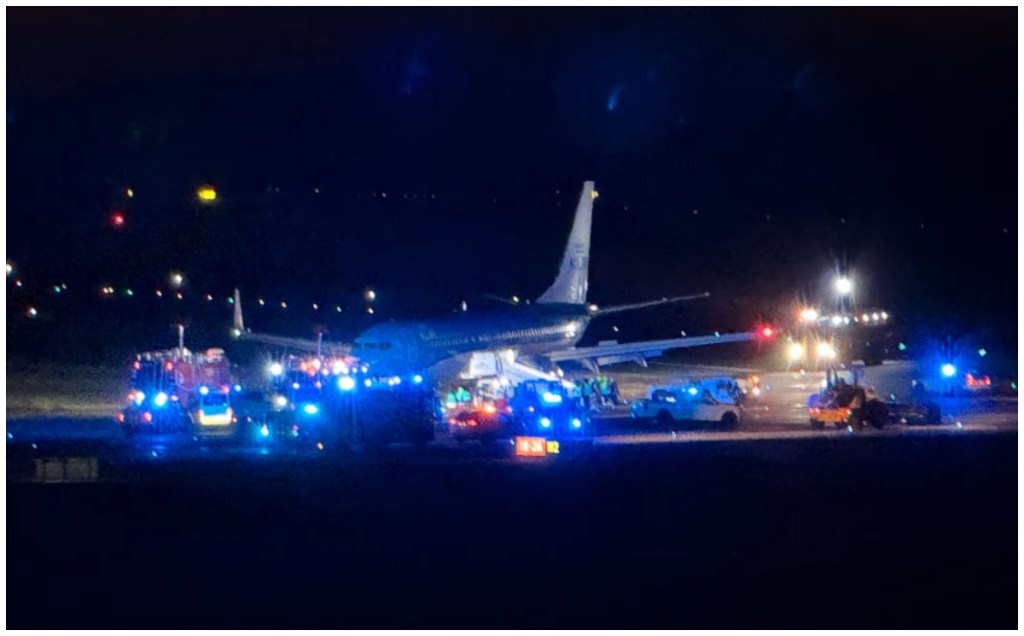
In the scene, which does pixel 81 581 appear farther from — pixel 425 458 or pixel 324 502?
pixel 425 458

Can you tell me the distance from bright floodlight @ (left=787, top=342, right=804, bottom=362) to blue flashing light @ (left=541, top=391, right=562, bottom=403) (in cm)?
3309

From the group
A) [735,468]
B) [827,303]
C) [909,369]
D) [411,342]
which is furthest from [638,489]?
[827,303]

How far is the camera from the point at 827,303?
76562mm

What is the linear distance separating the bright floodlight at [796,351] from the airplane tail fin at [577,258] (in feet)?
37.9

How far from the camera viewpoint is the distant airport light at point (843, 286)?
2735 inches

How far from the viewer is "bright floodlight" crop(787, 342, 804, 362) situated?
71812 millimetres

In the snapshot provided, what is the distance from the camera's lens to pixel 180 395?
4372cm

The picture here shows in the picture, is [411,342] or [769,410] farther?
[411,342]

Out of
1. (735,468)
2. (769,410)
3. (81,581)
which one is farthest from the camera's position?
(769,410)

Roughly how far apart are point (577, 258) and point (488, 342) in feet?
52.2

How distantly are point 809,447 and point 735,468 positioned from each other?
5.31 m

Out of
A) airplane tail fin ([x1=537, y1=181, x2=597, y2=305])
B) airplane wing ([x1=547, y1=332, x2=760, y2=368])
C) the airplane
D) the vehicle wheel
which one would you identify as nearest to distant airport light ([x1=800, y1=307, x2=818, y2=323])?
the airplane

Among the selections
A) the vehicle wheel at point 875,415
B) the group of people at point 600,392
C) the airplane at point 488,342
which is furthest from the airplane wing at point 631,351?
the vehicle wheel at point 875,415

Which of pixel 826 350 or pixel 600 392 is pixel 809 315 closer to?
pixel 826 350
